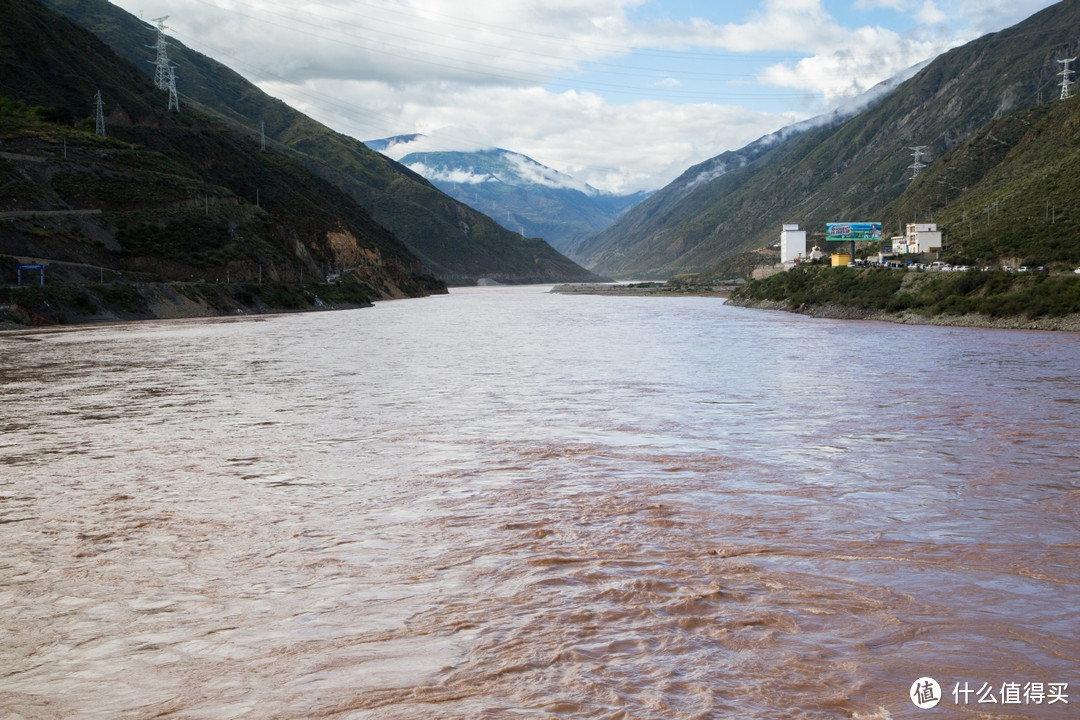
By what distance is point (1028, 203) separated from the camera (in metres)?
79.5

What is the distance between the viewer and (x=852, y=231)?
113 metres

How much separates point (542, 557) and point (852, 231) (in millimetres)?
112406

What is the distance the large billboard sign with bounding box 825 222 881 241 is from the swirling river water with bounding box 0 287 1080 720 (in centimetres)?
9491

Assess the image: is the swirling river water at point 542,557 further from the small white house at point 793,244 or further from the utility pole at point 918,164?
the utility pole at point 918,164

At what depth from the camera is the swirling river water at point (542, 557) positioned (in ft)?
21.7

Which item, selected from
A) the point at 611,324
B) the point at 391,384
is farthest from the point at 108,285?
the point at 391,384

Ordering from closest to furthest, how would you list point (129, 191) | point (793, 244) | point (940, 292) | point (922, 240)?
1. point (940, 292)
2. point (129, 191)
3. point (922, 240)
4. point (793, 244)

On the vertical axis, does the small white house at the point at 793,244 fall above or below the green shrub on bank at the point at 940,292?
above

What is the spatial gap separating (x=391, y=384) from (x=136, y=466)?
13181mm

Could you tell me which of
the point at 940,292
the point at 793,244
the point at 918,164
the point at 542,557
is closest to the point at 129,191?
the point at 940,292

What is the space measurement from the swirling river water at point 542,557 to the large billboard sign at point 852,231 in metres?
94.9

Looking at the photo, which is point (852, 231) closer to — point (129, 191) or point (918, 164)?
point (918, 164)

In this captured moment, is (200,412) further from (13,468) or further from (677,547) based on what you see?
(677,547)

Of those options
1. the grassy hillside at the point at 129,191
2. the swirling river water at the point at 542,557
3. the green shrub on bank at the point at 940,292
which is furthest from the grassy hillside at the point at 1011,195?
the grassy hillside at the point at 129,191
